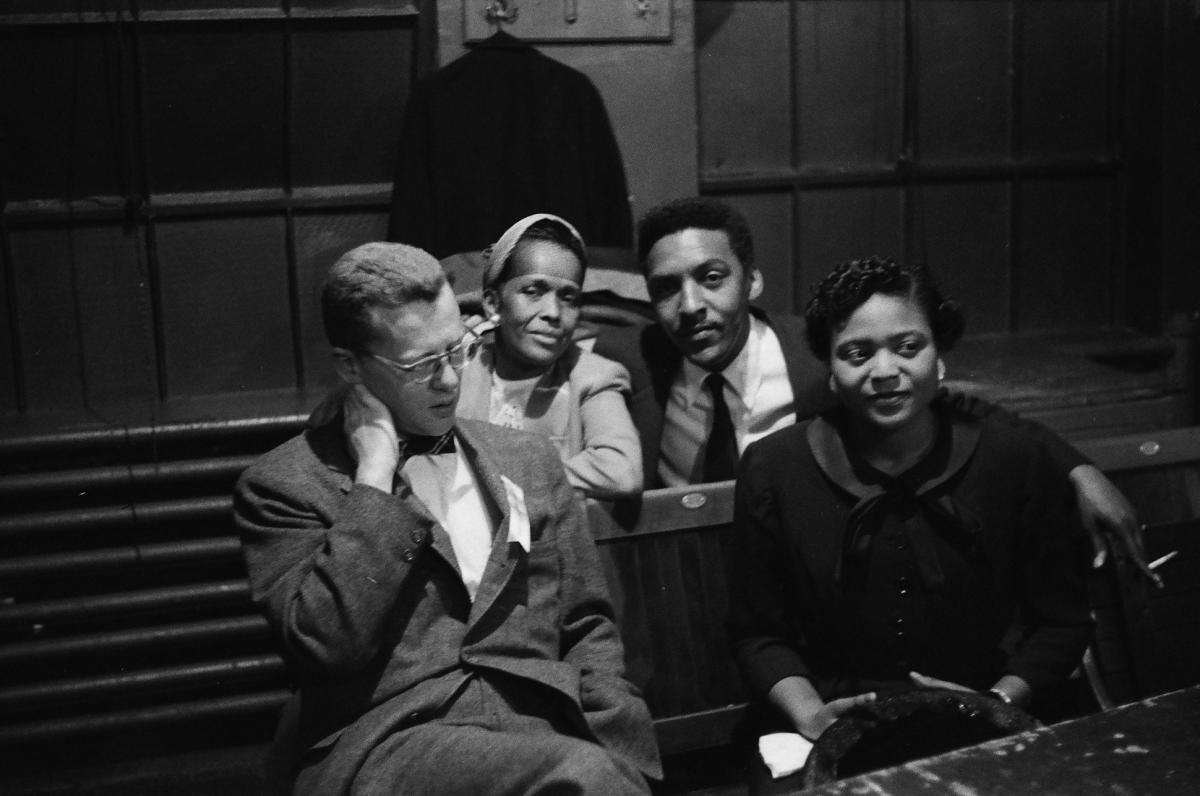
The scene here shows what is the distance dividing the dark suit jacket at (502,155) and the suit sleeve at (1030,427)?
152cm

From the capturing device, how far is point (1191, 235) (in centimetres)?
507

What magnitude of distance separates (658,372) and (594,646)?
3.49 ft

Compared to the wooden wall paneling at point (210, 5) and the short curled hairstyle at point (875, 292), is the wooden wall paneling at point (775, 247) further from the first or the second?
the short curled hairstyle at point (875, 292)

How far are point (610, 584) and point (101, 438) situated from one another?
1800 mm

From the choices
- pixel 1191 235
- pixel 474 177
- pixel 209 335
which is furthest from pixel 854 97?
pixel 209 335

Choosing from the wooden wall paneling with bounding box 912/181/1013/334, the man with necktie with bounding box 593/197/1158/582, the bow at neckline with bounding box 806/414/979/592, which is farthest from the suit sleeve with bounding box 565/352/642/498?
the wooden wall paneling with bounding box 912/181/1013/334

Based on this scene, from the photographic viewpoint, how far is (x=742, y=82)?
189 inches

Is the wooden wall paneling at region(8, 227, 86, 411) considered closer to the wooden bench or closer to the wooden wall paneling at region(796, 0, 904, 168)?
the wooden bench

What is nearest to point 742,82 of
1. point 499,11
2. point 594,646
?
point 499,11

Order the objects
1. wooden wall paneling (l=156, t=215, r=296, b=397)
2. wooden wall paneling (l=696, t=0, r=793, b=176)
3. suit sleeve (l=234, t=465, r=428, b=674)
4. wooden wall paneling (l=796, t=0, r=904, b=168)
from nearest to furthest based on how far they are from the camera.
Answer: suit sleeve (l=234, t=465, r=428, b=674) → wooden wall paneling (l=156, t=215, r=296, b=397) → wooden wall paneling (l=696, t=0, r=793, b=176) → wooden wall paneling (l=796, t=0, r=904, b=168)

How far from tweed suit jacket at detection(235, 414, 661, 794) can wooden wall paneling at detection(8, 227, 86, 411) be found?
6.50 ft

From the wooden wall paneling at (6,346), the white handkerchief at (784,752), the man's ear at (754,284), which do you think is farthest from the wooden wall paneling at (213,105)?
the white handkerchief at (784,752)

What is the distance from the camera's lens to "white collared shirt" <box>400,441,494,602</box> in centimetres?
238

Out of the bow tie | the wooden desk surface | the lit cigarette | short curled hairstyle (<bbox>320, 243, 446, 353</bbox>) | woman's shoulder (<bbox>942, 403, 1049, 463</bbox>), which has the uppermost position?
short curled hairstyle (<bbox>320, 243, 446, 353</bbox>)
